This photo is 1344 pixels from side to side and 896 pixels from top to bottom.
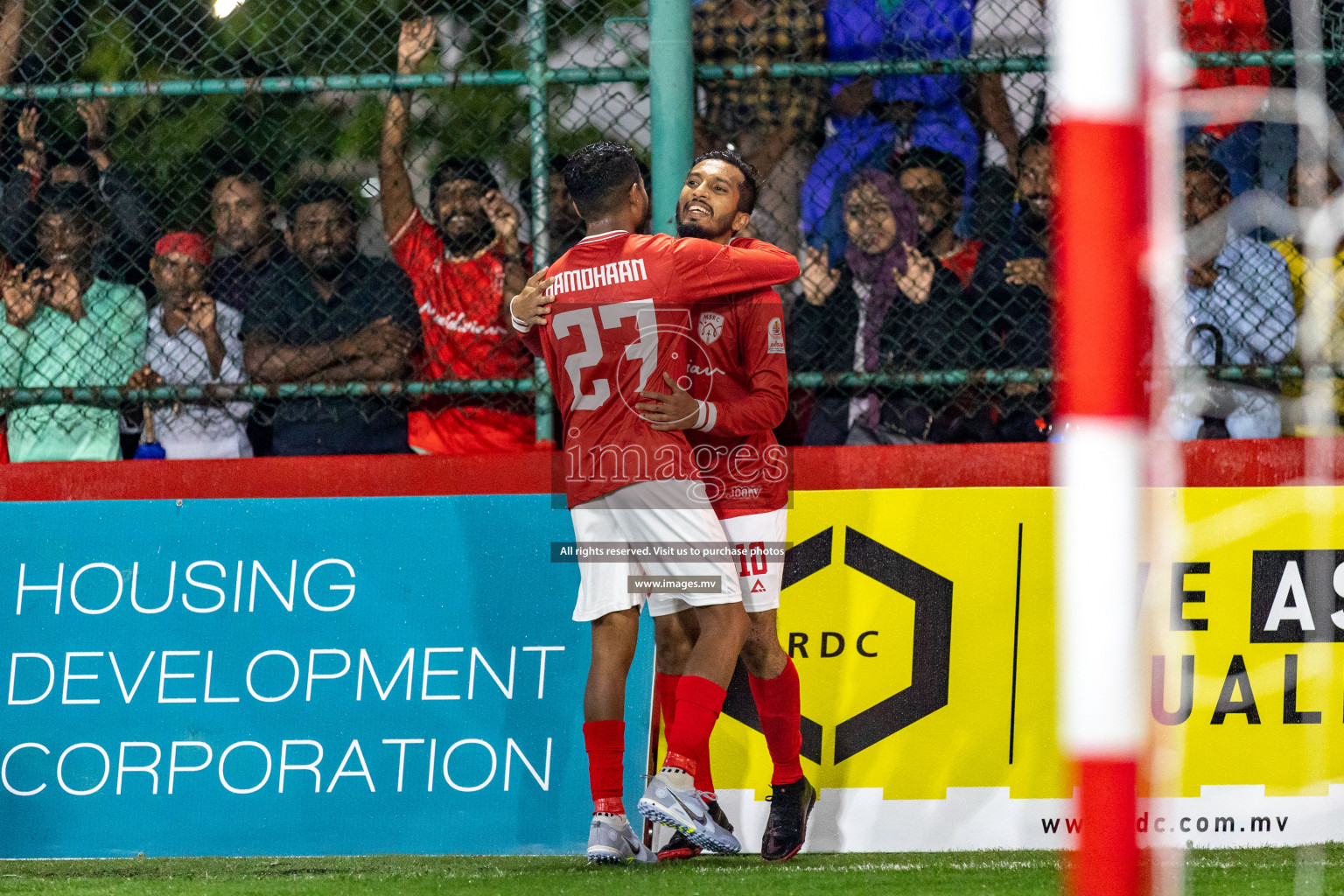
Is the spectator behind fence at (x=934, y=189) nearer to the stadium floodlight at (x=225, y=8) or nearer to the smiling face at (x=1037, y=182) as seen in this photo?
the smiling face at (x=1037, y=182)

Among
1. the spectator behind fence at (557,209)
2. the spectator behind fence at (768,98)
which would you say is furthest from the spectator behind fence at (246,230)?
the spectator behind fence at (768,98)

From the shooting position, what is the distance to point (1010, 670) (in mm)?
4465

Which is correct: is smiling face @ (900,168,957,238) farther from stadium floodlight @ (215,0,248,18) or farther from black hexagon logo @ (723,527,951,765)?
stadium floodlight @ (215,0,248,18)

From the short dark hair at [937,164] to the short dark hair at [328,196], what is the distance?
1897mm

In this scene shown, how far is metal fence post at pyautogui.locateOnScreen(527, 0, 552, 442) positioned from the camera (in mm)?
4848

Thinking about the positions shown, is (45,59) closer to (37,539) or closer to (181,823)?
(37,539)

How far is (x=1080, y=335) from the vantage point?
1.70 m

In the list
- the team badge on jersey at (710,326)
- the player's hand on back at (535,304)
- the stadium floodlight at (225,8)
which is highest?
the stadium floodlight at (225,8)

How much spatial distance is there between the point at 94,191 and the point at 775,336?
2577 millimetres

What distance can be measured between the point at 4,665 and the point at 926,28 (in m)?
3.71

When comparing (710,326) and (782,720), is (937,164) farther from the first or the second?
(782,720)

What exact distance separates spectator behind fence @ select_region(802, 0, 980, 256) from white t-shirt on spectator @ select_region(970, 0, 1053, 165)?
0.05m

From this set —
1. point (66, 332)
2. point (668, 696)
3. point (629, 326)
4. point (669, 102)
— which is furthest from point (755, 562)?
point (66, 332)

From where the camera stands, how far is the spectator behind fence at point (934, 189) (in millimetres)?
4961
